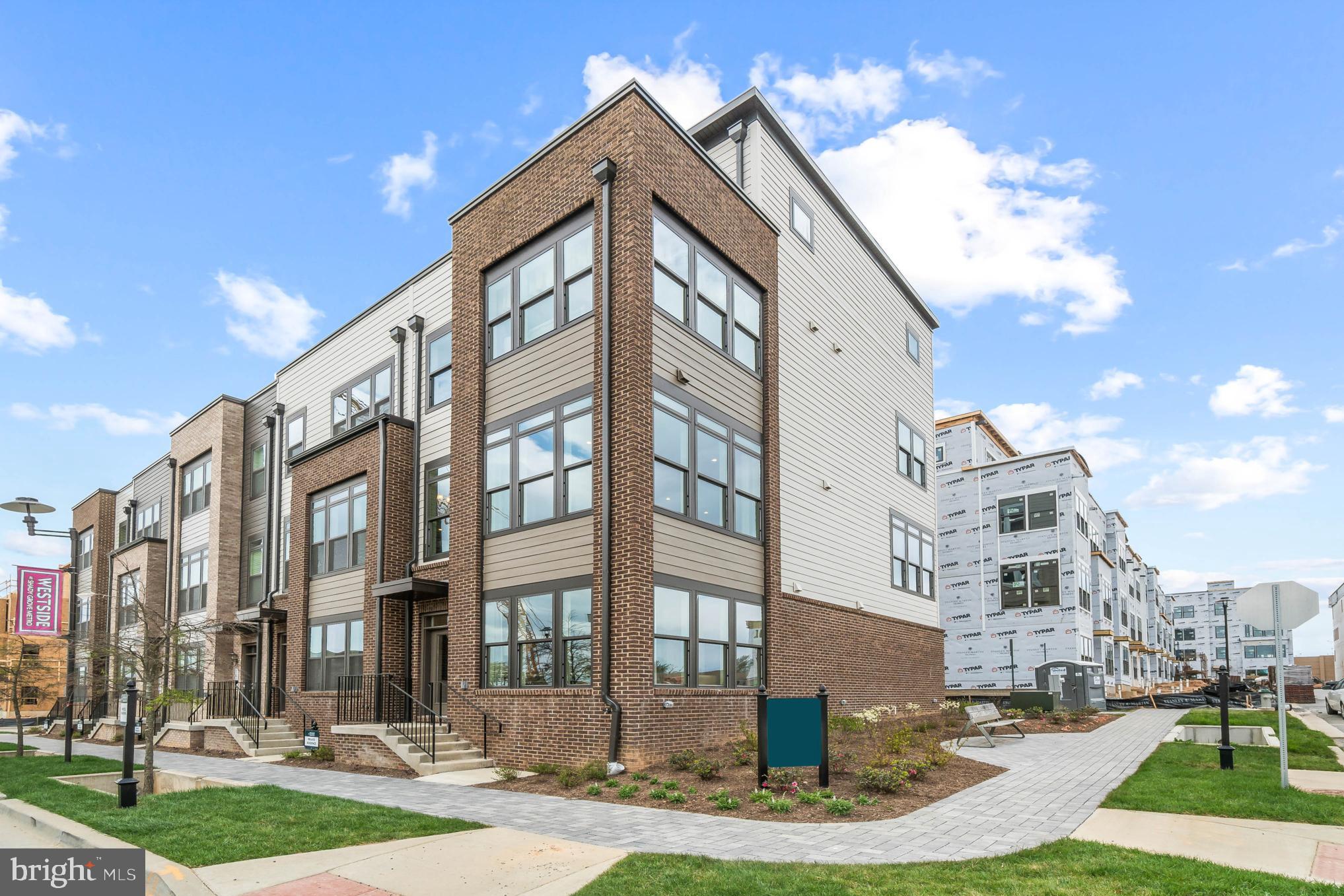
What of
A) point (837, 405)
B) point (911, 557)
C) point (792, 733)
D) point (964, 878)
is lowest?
point (964, 878)

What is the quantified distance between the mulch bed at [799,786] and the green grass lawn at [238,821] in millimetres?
2727

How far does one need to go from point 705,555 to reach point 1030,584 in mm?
30599

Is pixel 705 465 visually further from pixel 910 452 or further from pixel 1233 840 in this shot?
pixel 910 452

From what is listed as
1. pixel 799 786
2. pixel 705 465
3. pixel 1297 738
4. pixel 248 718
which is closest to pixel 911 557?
pixel 1297 738

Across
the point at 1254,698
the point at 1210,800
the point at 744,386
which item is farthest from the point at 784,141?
the point at 1254,698

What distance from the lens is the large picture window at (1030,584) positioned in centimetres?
4153

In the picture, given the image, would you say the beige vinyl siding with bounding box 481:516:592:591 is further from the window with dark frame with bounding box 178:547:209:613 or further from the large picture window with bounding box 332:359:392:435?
the window with dark frame with bounding box 178:547:209:613

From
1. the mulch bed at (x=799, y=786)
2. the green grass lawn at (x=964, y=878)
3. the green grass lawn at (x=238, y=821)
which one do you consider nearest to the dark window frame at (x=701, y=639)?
the mulch bed at (x=799, y=786)

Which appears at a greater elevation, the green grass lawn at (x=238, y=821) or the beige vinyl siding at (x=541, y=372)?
the beige vinyl siding at (x=541, y=372)

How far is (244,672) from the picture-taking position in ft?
88.6

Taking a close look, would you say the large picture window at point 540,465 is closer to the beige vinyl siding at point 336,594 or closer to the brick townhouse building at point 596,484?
the brick townhouse building at point 596,484

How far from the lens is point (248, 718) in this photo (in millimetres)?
20922

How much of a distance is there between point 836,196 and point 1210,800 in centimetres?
1643

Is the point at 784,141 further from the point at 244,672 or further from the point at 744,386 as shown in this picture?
the point at 244,672
